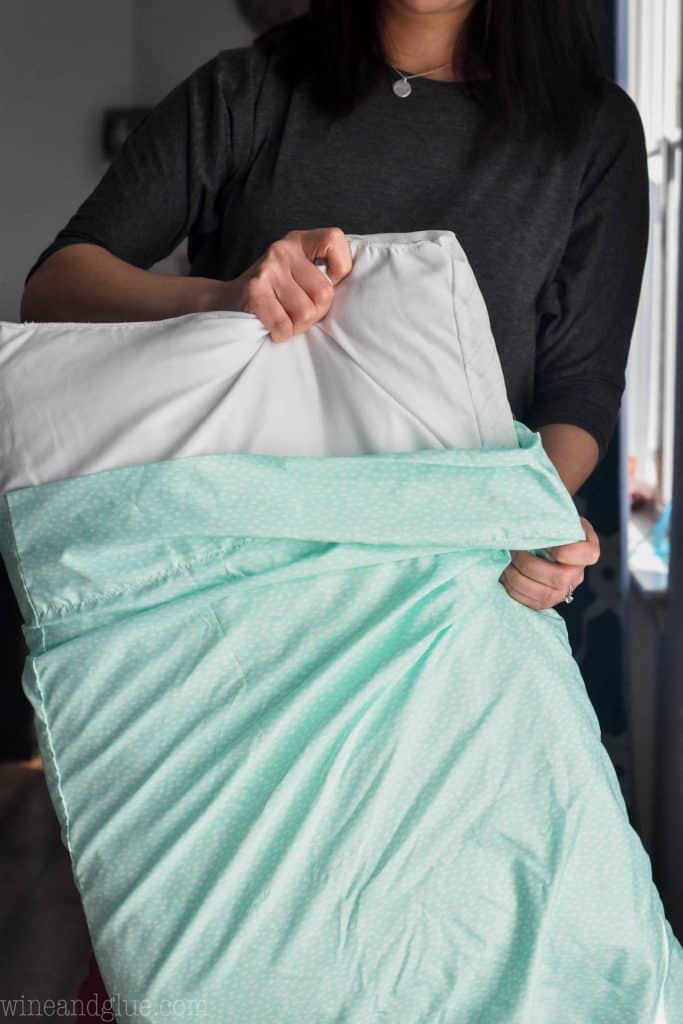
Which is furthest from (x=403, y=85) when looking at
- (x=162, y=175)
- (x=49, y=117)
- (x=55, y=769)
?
(x=49, y=117)

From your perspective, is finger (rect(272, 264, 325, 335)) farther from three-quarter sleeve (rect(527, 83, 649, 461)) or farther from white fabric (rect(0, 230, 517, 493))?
three-quarter sleeve (rect(527, 83, 649, 461))

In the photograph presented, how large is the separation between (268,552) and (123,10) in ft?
7.11

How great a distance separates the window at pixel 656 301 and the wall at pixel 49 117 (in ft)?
4.05

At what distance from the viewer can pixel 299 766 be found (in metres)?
0.90

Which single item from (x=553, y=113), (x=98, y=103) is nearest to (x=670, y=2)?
(x=553, y=113)

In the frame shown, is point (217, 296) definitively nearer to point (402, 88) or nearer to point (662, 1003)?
point (402, 88)

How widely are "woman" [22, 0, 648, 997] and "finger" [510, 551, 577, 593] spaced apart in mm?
200

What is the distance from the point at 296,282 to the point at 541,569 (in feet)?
1.11

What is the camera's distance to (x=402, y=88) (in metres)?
1.30

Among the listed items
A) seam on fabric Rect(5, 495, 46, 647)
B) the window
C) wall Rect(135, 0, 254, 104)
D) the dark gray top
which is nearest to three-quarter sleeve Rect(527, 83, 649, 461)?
the dark gray top

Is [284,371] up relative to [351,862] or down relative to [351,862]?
up

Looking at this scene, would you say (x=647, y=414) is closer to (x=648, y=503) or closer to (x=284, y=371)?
(x=648, y=503)

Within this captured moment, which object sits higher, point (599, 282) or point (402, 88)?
point (402, 88)

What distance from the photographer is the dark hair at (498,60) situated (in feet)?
4.17
